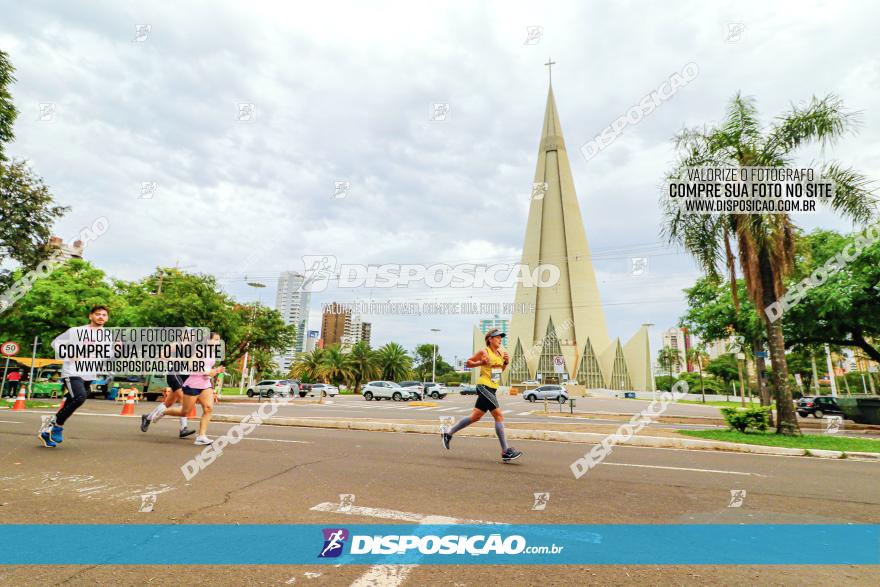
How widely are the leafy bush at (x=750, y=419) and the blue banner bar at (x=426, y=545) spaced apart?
966 cm

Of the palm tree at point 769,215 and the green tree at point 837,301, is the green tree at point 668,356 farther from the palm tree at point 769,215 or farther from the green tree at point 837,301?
the palm tree at point 769,215

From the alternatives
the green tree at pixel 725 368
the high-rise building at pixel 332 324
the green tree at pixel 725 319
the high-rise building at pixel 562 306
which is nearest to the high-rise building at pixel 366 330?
the high-rise building at pixel 332 324

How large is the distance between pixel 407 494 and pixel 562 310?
85.0 metres

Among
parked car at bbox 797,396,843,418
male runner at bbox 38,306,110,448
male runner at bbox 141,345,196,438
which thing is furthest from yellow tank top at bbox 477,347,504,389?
parked car at bbox 797,396,843,418

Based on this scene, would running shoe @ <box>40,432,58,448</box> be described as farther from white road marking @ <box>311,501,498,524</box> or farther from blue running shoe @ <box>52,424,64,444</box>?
white road marking @ <box>311,501,498,524</box>

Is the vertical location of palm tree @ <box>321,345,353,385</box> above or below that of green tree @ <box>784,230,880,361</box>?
below

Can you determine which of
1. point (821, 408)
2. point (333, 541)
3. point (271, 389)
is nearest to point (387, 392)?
point (271, 389)

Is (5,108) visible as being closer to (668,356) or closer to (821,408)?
(821,408)

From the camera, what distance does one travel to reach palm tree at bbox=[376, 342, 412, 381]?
55.8 metres

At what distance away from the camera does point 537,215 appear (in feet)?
294

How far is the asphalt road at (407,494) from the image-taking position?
8.77 ft

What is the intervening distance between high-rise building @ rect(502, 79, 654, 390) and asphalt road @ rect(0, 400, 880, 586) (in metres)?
76.9

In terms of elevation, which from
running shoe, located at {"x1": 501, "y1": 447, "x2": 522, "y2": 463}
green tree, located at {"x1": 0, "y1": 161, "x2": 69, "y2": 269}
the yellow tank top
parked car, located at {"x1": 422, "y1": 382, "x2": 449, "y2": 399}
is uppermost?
green tree, located at {"x1": 0, "y1": 161, "x2": 69, "y2": 269}

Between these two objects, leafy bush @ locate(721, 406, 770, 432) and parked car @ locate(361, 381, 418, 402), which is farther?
parked car @ locate(361, 381, 418, 402)
